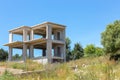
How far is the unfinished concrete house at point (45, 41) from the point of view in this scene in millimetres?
47031

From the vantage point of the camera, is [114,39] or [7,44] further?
[7,44]

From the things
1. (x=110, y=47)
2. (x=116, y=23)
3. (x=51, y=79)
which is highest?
(x=116, y=23)

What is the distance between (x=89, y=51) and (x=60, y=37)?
16.4 m

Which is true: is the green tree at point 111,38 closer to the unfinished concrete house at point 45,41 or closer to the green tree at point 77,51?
the unfinished concrete house at point 45,41

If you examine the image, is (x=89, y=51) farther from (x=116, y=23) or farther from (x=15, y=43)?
(x=116, y=23)

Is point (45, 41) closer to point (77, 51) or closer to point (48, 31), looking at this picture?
point (48, 31)

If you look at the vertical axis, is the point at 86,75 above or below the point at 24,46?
below

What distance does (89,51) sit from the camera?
2542 inches

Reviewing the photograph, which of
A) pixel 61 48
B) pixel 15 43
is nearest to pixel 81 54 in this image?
pixel 61 48

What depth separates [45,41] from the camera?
4700cm

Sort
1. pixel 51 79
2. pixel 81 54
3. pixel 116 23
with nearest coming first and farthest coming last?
1. pixel 51 79
2. pixel 116 23
3. pixel 81 54

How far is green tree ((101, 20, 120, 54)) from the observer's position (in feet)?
123

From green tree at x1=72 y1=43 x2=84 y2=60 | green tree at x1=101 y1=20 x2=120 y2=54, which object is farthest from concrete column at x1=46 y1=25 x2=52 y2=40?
green tree at x1=72 y1=43 x2=84 y2=60

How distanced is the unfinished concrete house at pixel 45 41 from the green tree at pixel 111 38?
10.3 metres
